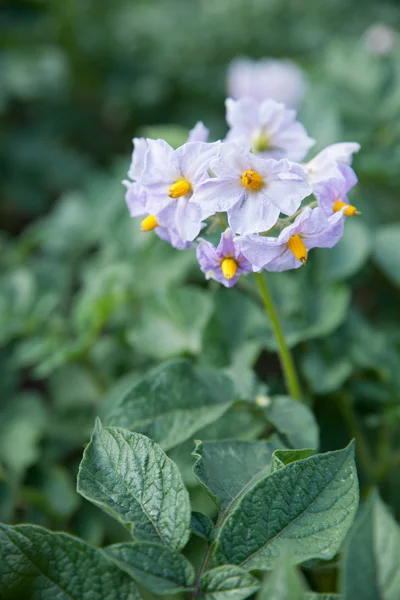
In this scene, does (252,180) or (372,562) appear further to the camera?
(252,180)

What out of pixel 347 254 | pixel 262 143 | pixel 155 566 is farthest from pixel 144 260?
pixel 155 566

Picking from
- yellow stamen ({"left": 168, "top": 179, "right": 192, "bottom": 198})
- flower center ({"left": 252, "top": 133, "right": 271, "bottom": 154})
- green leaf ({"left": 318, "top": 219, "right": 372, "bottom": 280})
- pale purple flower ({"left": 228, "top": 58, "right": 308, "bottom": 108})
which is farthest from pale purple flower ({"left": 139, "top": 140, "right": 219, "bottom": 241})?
pale purple flower ({"left": 228, "top": 58, "right": 308, "bottom": 108})

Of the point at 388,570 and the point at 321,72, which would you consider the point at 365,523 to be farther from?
the point at 321,72

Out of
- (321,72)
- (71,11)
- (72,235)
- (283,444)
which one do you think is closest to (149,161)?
(283,444)

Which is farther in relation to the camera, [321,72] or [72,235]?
[321,72]

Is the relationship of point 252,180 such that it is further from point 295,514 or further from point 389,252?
point 389,252

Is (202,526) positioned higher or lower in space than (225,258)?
lower
